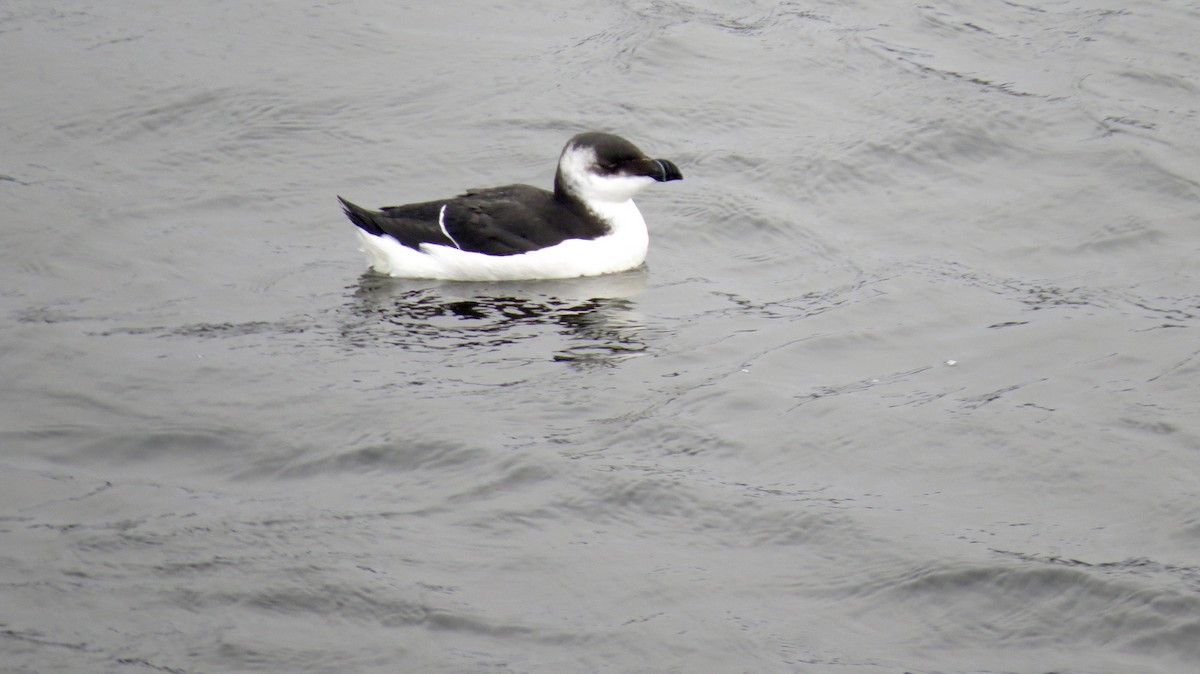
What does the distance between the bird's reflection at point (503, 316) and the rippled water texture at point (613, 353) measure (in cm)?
3

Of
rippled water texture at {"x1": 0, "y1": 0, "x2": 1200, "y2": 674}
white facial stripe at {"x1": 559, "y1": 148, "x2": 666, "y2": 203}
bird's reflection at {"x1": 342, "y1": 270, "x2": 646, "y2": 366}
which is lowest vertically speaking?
bird's reflection at {"x1": 342, "y1": 270, "x2": 646, "y2": 366}

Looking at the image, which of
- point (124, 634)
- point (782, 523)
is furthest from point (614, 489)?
point (124, 634)

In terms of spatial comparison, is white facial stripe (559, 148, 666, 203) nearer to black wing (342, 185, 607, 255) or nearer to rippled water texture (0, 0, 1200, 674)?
black wing (342, 185, 607, 255)

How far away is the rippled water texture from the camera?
4934 millimetres

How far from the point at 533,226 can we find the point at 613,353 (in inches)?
50.6

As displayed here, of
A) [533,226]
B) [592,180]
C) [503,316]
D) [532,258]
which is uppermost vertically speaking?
[592,180]

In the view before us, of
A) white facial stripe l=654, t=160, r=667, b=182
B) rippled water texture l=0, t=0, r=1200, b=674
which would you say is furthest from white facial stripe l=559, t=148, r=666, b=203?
rippled water texture l=0, t=0, r=1200, b=674

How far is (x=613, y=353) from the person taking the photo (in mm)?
7207

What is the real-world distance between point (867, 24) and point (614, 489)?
24.1 feet

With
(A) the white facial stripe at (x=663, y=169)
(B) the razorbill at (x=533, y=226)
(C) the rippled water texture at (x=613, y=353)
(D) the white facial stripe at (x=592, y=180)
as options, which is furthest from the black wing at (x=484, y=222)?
(A) the white facial stripe at (x=663, y=169)

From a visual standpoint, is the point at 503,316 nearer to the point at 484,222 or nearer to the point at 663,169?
the point at 484,222

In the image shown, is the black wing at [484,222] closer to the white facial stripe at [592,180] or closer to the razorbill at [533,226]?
the razorbill at [533,226]

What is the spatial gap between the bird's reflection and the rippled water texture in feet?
0.11

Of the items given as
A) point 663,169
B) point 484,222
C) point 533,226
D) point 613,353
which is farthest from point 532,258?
point 613,353
